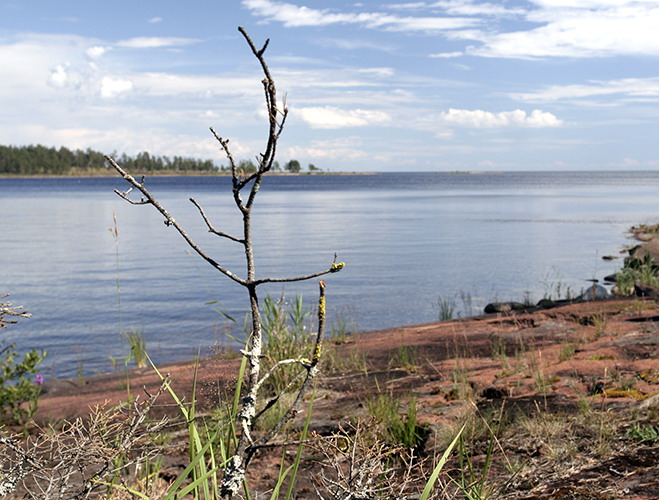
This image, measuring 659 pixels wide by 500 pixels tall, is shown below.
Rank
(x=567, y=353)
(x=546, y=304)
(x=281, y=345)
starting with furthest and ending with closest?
(x=546, y=304)
(x=281, y=345)
(x=567, y=353)

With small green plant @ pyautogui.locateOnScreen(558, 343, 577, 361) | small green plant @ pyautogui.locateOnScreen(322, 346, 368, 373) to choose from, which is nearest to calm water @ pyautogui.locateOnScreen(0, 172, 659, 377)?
small green plant @ pyautogui.locateOnScreen(322, 346, 368, 373)

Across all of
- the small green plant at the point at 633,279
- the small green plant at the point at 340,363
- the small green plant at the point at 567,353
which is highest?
the small green plant at the point at 567,353

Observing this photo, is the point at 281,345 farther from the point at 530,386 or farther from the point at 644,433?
the point at 644,433

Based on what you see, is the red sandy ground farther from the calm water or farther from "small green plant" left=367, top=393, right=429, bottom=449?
the calm water

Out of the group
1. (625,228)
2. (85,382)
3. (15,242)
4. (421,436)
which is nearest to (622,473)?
(421,436)

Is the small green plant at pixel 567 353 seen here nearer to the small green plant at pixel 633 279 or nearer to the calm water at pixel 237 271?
the calm water at pixel 237 271

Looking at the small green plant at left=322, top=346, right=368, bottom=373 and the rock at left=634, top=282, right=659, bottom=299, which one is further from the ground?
the rock at left=634, top=282, right=659, bottom=299

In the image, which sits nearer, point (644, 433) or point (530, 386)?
point (644, 433)

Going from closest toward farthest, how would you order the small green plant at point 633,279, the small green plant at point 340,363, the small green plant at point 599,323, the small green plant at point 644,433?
the small green plant at point 644,433
the small green plant at point 340,363
the small green plant at point 599,323
the small green plant at point 633,279

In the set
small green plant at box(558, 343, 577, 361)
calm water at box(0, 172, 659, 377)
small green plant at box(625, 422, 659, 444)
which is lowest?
calm water at box(0, 172, 659, 377)

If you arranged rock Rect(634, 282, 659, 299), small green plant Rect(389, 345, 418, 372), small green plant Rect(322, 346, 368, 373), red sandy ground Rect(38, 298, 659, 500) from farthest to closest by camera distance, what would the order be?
rock Rect(634, 282, 659, 299) < small green plant Rect(322, 346, 368, 373) < small green plant Rect(389, 345, 418, 372) < red sandy ground Rect(38, 298, 659, 500)

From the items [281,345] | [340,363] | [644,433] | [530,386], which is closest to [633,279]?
[340,363]

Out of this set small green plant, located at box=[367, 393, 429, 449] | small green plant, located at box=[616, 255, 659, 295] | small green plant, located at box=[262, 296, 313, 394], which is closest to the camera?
small green plant, located at box=[367, 393, 429, 449]

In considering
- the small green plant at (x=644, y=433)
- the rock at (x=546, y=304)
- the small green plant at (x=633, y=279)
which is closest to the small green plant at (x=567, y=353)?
the small green plant at (x=644, y=433)
